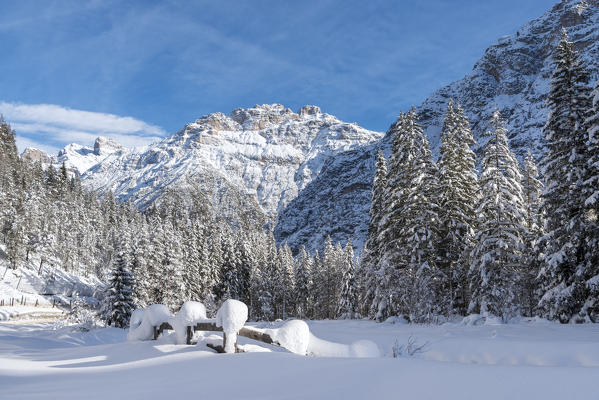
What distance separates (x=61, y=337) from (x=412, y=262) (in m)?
17.3

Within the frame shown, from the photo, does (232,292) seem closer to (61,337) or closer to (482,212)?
(61,337)

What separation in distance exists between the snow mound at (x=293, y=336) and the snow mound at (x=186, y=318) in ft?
4.66

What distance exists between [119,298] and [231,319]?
89.9 ft

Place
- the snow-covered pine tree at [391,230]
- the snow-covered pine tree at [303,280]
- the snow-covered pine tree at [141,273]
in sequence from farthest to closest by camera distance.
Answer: the snow-covered pine tree at [303,280], the snow-covered pine tree at [141,273], the snow-covered pine tree at [391,230]

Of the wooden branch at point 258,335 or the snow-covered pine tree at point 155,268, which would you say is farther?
the snow-covered pine tree at point 155,268

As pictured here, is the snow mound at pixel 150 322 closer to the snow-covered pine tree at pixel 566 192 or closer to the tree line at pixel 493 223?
the tree line at pixel 493 223

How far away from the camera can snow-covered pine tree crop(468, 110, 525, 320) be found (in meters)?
17.7

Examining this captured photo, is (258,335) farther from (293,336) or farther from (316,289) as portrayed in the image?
(316,289)

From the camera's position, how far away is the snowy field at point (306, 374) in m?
3.06

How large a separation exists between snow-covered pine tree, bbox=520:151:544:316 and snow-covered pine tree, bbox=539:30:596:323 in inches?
32.5

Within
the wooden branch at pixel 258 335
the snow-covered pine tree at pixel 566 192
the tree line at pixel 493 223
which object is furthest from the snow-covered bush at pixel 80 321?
the snow-covered pine tree at pixel 566 192

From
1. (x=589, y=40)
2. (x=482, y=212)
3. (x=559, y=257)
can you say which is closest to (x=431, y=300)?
(x=482, y=212)

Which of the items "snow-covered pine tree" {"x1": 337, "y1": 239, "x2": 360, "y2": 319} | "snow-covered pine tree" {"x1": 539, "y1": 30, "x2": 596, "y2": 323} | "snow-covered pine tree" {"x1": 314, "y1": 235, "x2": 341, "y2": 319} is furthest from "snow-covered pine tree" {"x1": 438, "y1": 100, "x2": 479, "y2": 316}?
"snow-covered pine tree" {"x1": 314, "y1": 235, "x2": 341, "y2": 319}

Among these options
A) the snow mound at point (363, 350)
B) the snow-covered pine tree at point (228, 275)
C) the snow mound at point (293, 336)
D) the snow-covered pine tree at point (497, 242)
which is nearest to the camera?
the snow mound at point (293, 336)
